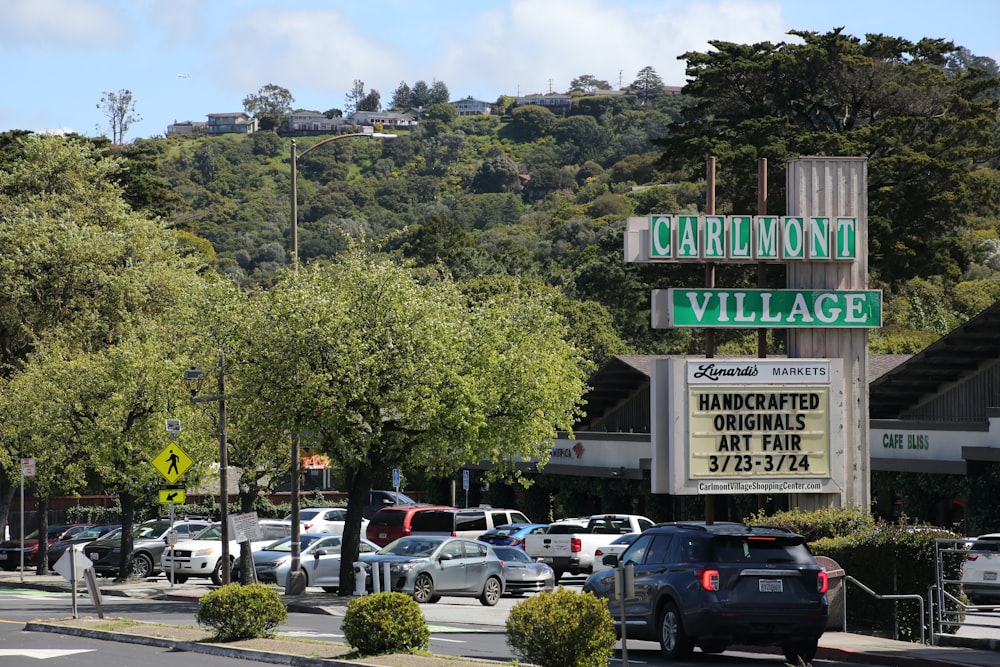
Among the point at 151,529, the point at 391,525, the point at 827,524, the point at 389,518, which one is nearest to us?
the point at 827,524

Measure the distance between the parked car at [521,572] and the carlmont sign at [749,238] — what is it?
11.2 metres

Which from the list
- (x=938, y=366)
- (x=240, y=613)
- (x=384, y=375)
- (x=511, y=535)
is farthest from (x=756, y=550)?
(x=511, y=535)

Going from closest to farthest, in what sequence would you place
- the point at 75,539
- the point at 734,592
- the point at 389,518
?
the point at 734,592
the point at 389,518
the point at 75,539

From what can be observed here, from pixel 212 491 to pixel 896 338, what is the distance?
105 feet

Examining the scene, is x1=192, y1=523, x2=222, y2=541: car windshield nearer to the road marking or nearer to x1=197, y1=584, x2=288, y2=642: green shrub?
the road marking

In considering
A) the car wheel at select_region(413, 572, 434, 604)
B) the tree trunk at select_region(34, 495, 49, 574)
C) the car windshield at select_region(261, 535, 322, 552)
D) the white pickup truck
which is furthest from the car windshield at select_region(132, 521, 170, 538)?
the car wheel at select_region(413, 572, 434, 604)

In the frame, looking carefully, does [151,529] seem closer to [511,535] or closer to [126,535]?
[126,535]

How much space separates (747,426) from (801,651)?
5.53 meters

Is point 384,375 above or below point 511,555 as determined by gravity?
above

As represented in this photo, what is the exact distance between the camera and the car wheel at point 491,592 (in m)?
29.8

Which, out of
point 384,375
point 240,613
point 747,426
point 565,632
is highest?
point 384,375

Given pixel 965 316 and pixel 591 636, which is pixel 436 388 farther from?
pixel 965 316

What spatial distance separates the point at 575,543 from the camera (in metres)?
35.8

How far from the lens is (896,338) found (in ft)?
215
